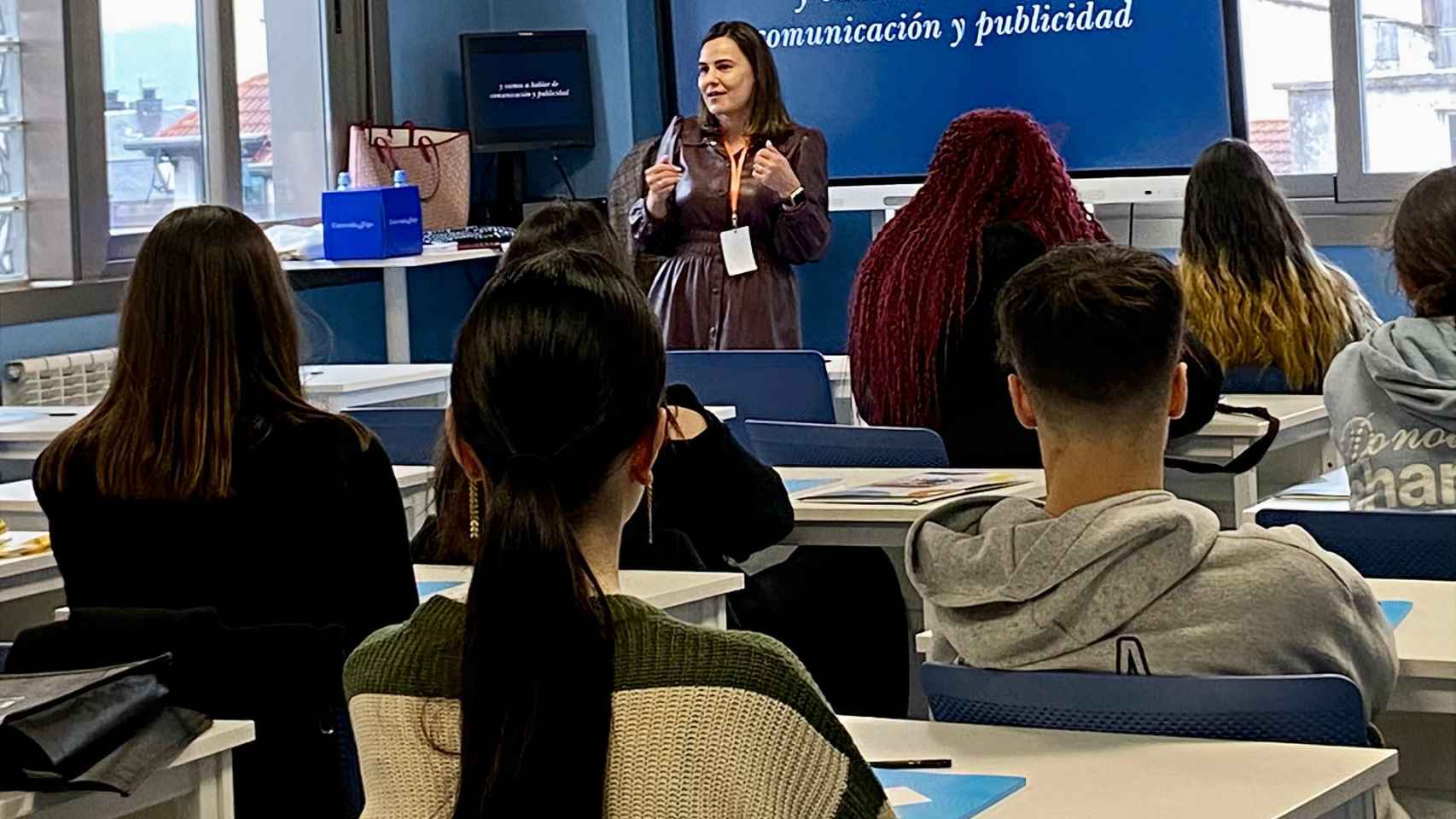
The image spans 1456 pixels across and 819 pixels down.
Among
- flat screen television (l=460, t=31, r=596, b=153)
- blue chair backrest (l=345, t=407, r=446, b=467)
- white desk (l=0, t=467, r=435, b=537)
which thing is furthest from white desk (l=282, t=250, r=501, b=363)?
white desk (l=0, t=467, r=435, b=537)

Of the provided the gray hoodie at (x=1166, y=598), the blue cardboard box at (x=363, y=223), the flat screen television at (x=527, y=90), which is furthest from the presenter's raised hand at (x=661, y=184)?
the gray hoodie at (x=1166, y=598)

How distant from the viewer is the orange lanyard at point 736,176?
570cm

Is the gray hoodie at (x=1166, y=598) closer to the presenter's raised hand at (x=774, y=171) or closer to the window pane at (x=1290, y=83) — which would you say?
the presenter's raised hand at (x=774, y=171)

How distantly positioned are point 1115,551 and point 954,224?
2104mm

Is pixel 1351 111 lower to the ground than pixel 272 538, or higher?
higher

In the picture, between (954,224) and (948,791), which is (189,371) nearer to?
(948,791)

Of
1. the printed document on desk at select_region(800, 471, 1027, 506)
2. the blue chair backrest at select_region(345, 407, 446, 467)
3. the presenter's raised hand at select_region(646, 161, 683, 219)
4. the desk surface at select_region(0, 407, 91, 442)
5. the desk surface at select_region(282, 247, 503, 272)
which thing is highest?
the presenter's raised hand at select_region(646, 161, 683, 219)

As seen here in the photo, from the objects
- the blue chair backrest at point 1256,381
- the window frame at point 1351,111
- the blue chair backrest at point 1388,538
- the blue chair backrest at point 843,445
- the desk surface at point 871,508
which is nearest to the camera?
the blue chair backrest at point 1388,538

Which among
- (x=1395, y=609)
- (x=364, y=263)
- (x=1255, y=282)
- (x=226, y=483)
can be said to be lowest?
(x=1395, y=609)

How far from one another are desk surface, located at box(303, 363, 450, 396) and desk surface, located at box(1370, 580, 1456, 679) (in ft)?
10.7

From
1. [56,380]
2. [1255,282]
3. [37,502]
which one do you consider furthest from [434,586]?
[56,380]

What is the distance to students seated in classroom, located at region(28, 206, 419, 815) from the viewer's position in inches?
100.0

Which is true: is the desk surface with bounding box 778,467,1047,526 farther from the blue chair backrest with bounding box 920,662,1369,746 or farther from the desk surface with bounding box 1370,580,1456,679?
the blue chair backrest with bounding box 920,662,1369,746

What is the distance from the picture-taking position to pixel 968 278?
4.04m
